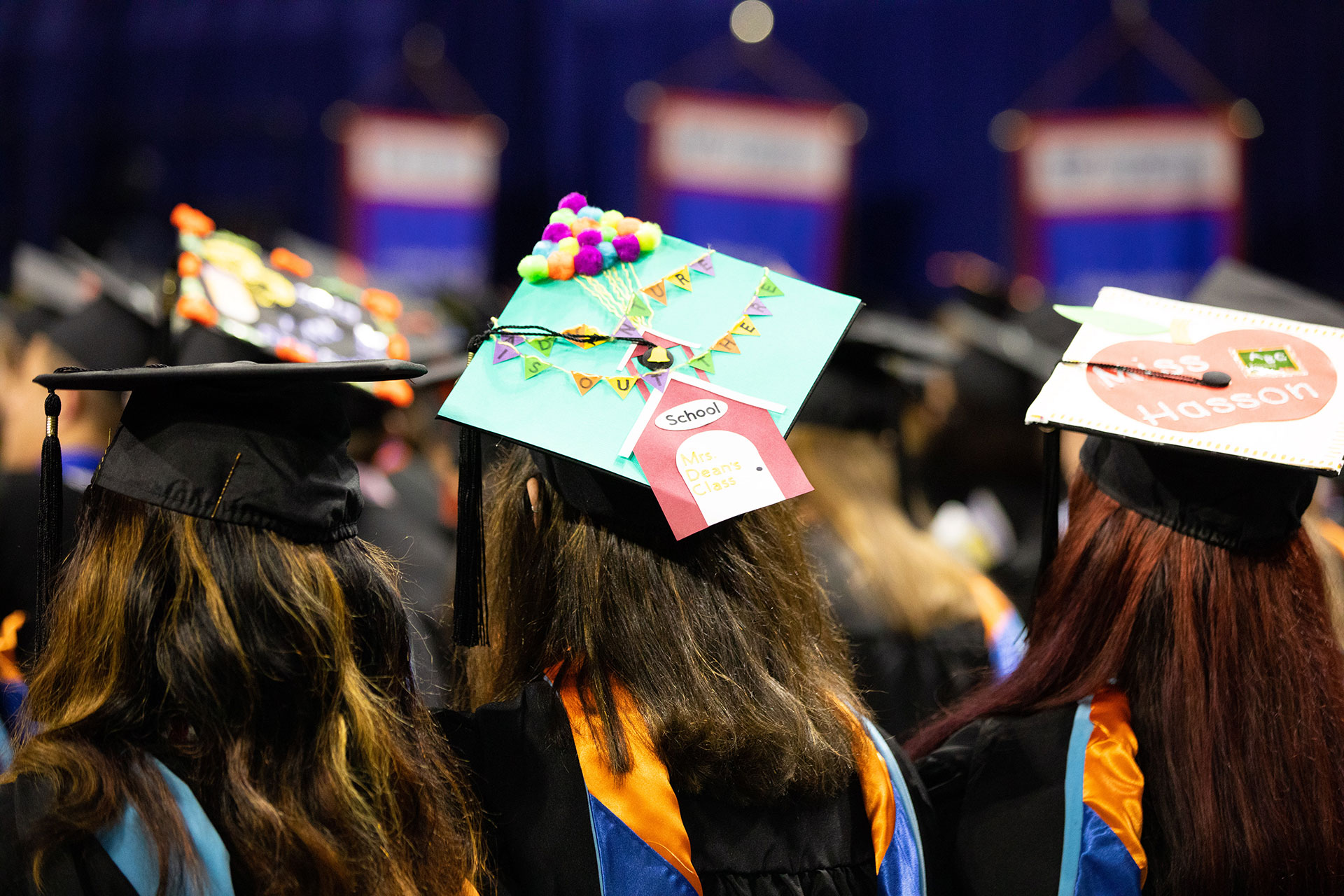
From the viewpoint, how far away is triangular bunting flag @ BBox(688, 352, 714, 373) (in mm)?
1634

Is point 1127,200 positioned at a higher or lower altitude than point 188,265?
lower

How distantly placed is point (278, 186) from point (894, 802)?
7641 millimetres

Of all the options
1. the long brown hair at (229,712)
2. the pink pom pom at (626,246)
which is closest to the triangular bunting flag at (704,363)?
the pink pom pom at (626,246)

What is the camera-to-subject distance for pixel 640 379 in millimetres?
1609

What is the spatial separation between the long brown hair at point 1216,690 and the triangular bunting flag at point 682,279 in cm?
75

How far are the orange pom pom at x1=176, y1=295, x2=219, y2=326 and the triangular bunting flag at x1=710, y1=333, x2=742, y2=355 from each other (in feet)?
3.33

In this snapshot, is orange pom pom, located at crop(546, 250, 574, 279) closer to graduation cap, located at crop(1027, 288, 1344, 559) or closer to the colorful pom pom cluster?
the colorful pom pom cluster

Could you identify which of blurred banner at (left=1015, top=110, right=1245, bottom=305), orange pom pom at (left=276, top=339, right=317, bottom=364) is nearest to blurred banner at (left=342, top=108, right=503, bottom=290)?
blurred banner at (left=1015, top=110, right=1245, bottom=305)

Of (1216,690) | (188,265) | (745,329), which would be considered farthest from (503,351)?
(1216,690)

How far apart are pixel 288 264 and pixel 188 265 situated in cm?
23

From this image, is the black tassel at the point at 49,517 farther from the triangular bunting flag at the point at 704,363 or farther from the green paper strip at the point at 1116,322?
the green paper strip at the point at 1116,322

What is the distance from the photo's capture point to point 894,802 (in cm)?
159

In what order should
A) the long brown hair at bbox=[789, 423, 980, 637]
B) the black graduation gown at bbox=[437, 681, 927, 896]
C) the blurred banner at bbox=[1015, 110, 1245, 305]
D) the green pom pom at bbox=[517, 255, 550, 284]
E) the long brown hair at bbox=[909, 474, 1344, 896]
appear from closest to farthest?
the black graduation gown at bbox=[437, 681, 927, 896], the long brown hair at bbox=[909, 474, 1344, 896], the green pom pom at bbox=[517, 255, 550, 284], the long brown hair at bbox=[789, 423, 980, 637], the blurred banner at bbox=[1015, 110, 1245, 305]

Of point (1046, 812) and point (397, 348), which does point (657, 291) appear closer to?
point (397, 348)
